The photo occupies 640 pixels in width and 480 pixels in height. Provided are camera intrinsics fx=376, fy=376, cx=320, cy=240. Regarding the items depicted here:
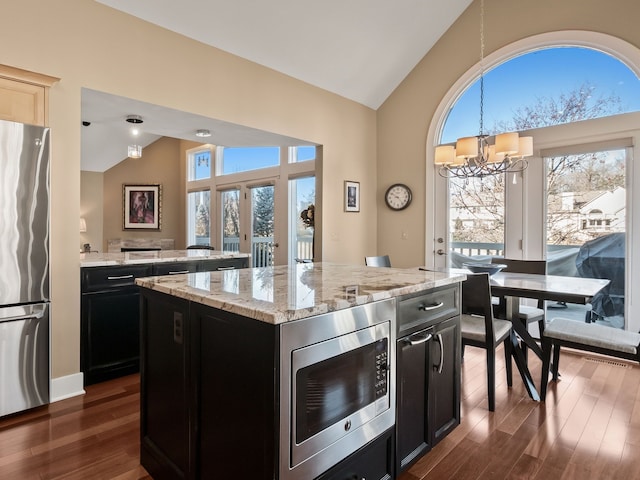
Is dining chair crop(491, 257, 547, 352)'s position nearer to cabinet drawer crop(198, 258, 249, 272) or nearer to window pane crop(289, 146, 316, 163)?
cabinet drawer crop(198, 258, 249, 272)

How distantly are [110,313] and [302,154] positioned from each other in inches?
137

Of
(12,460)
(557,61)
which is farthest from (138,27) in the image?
(557,61)

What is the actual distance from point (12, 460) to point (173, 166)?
21.5 ft

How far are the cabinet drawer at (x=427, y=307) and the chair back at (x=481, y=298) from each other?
0.43 metres

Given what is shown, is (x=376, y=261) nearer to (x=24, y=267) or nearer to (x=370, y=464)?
(x=370, y=464)

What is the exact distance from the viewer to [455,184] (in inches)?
175

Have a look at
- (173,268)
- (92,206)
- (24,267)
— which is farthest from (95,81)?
(92,206)

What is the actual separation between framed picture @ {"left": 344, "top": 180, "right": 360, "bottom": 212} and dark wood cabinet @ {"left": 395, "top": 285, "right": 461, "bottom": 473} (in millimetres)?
2802

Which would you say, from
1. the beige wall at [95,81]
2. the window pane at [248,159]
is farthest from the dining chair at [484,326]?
the window pane at [248,159]

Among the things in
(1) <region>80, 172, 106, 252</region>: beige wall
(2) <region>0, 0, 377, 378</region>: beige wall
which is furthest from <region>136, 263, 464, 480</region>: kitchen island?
(1) <region>80, 172, 106, 252</region>: beige wall

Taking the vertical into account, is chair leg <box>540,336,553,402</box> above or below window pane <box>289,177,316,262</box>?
below

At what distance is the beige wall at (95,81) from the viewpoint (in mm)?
2488

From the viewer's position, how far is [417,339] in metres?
1.68

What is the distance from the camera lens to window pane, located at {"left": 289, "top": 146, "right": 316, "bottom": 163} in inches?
211
